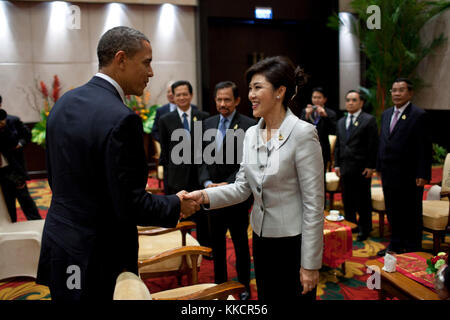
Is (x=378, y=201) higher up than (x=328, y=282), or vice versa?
(x=378, y=201)

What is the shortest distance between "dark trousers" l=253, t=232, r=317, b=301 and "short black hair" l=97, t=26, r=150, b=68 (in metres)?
1.10

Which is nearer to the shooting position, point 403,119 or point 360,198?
point 403,119

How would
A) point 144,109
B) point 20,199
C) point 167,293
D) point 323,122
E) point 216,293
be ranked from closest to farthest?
1. point 216,293
2. point 167,293
3. point 20,199
4. point 323,122
5. point 144,109

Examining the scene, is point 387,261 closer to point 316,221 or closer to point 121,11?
point 316,221

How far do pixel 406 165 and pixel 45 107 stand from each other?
672 cm

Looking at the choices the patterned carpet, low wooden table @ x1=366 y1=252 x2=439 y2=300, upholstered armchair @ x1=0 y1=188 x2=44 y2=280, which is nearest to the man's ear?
low wooden table @ x1=366 y1=252 x2=439 y2=300

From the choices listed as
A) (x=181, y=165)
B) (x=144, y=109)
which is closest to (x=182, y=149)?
(x=181, y=165)

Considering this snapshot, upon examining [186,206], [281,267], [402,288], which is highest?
[186,206]

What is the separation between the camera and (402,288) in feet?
7.47

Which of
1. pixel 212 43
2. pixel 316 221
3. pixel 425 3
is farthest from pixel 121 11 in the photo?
pixel 316 221

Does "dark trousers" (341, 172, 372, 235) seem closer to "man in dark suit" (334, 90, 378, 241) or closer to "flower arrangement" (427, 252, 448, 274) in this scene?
"man in dark suit" (334, 90, 378, 241)

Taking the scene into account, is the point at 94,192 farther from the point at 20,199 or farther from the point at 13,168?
the point at 20,199

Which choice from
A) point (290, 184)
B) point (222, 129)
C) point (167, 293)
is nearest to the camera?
point (290, 184)
